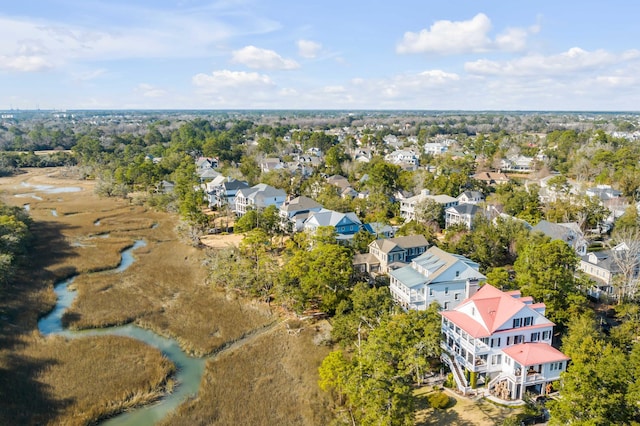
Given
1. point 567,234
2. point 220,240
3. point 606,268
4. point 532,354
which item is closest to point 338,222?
point 220,240

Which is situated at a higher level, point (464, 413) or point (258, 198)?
point (258, 198)

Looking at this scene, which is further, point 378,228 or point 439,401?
point 378,228

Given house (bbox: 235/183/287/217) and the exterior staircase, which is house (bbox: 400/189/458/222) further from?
the exterior staircase

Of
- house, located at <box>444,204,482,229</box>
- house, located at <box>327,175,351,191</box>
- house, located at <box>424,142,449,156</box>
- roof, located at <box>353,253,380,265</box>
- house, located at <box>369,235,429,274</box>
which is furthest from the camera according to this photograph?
house, located at <box>424,142,449,156</box>

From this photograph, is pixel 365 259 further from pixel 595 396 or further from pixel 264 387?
pixel 595 396

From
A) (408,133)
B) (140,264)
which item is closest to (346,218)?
(140,264)

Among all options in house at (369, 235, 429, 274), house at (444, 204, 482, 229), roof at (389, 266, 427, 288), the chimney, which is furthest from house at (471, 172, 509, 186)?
roof at (389, 266, 427, 288)

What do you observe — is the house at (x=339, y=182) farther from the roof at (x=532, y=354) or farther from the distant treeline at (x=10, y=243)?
the roof at (x=532, y=354)
